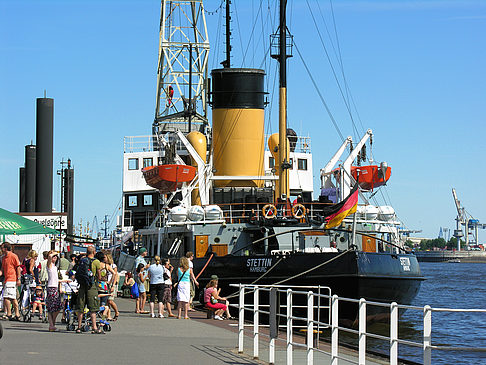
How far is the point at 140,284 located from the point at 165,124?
2532 cm

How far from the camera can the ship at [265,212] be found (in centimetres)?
2178

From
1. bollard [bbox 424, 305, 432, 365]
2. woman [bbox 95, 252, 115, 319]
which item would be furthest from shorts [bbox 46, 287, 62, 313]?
bollard [bbox 424, 305, 432, 365]

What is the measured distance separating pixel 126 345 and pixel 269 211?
11.7 m

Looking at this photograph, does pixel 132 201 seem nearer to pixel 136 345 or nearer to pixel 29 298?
pixel 29 298

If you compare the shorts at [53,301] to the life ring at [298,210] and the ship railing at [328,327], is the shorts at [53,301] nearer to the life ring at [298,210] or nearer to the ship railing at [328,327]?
the ship railing at [328,327]

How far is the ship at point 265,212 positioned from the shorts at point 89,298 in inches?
296

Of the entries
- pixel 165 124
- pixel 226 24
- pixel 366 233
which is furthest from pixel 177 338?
pixel 165 124

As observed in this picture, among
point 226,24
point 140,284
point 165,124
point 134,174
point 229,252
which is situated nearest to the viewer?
Answer: point 140,284

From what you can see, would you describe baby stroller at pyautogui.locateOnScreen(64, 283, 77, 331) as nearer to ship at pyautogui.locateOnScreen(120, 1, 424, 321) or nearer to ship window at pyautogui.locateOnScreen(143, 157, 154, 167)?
ship at pyautogui.locateOnScreen(120, 1, 424, 321)

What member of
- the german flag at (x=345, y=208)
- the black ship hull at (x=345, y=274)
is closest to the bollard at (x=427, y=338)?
the black ship hull at (x=345, y=274)

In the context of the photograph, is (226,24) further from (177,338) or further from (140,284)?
(177,338)

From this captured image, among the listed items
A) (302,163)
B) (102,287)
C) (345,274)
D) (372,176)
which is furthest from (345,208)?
(302,163)

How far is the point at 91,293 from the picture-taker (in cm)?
1516

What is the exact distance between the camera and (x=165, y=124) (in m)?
45.4
